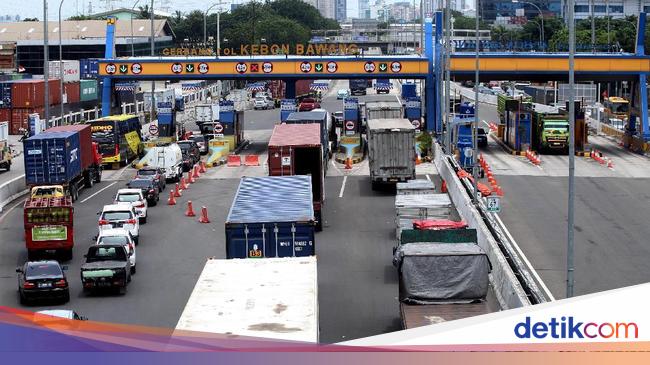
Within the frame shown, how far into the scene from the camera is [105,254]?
108ft

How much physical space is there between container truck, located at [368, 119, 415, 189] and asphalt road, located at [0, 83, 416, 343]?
3.64 ft

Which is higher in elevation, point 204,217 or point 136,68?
point 136,68

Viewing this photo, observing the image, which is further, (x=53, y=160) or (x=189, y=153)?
(x=189, y=153)

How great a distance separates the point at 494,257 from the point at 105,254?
10.3 meters

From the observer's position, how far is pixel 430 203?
127 ft

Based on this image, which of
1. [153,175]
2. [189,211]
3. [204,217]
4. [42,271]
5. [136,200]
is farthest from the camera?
[153,175]

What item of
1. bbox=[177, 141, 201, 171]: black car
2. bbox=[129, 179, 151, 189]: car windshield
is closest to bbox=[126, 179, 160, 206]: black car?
bbox=[129, 179, 151, 189]: car windshield

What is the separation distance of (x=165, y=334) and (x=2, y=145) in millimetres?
52554

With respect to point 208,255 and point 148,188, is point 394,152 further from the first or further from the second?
point 208,255

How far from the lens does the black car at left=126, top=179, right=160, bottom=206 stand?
48.8m

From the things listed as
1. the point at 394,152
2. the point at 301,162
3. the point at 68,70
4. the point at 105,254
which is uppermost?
the point at 68,70

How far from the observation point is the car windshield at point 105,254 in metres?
32.8

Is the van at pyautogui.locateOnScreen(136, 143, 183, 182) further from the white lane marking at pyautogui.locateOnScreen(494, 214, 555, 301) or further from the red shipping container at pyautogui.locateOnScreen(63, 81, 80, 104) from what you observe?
the red shipping container at pyautogui.locateOnScreen(63, 81, 80, 104)

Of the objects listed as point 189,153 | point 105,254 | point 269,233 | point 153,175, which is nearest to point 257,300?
point 269,233
